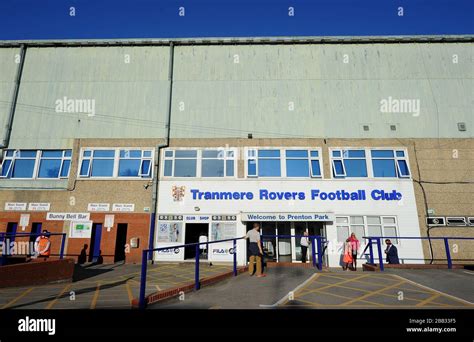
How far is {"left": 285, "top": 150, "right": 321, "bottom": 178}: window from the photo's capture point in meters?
15.8

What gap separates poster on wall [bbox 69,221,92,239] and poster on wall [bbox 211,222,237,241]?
7015mm

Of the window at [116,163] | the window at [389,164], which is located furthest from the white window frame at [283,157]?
the window at [116,163]

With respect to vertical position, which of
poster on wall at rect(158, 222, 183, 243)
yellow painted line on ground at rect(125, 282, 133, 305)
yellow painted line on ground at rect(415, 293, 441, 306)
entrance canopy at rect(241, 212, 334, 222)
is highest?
entrance canopy at rect(241, 212, 334, 222)

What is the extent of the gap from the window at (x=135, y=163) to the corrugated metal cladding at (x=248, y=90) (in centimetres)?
121

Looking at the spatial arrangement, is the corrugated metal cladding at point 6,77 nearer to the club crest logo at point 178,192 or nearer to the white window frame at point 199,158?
the white window frame at point 199,158

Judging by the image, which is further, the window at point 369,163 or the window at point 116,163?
the window at point 116,163

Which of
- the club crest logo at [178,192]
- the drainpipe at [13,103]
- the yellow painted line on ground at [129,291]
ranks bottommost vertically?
the yellow painted line on ground at [129,291]

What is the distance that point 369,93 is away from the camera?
1694cm

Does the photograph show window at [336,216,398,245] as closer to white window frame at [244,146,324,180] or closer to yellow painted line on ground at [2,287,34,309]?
white window frame at [244,146,324,180]

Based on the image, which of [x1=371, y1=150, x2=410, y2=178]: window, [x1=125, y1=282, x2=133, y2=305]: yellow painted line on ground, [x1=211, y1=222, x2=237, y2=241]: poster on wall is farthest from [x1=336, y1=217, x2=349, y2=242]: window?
[x1=125, y1=282, x2=133, y2=305]: yellow painted line on ground

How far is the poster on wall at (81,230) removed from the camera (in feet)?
50.1

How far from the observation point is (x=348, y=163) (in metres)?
15.9

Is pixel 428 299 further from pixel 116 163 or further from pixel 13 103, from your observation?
pixel 13 103

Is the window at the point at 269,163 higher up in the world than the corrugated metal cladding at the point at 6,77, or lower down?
lower down
